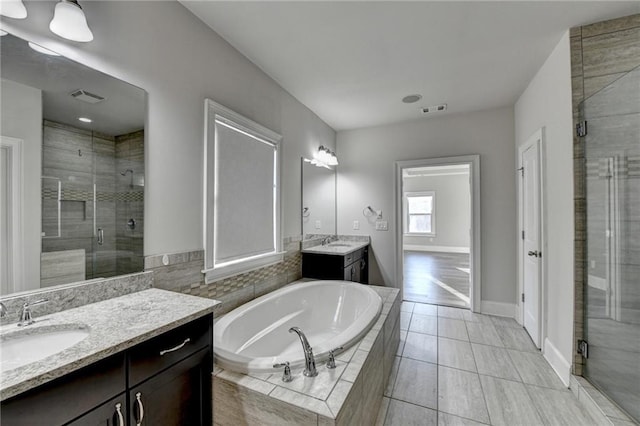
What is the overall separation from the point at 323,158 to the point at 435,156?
1541 millimetres

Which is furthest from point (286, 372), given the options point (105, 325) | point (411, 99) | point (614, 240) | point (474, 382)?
point (411, 99)

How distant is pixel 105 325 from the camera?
39.6 inches

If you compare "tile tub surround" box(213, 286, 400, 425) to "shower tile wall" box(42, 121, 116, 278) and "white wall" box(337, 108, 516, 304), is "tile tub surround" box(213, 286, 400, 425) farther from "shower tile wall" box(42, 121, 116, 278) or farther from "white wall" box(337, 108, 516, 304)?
"white wall" box(337, 108, 516, 304)

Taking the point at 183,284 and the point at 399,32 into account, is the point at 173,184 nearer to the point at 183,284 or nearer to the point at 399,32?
the point at 183,284

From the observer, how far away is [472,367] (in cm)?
220

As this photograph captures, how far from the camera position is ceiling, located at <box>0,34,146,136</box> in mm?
1060

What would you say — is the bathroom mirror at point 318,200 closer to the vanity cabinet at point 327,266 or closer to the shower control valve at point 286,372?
the vanity cabinet at point 327,266

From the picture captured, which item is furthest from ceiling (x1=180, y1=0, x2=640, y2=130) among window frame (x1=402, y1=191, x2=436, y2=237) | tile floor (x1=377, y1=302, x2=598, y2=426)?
window frame (x1=402, y1=191, x2=436, y2=237)

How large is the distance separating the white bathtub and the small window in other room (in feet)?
21.7

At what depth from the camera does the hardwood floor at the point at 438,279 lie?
12.8 feet

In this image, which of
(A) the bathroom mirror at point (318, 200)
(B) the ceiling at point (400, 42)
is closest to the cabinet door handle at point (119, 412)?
(B) the ceiling at point (400, 42)

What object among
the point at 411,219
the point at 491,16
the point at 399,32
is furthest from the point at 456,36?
the point at 411,219

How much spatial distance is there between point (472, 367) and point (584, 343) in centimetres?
78

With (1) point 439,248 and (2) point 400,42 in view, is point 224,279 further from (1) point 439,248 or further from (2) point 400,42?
(1) point 439,248
